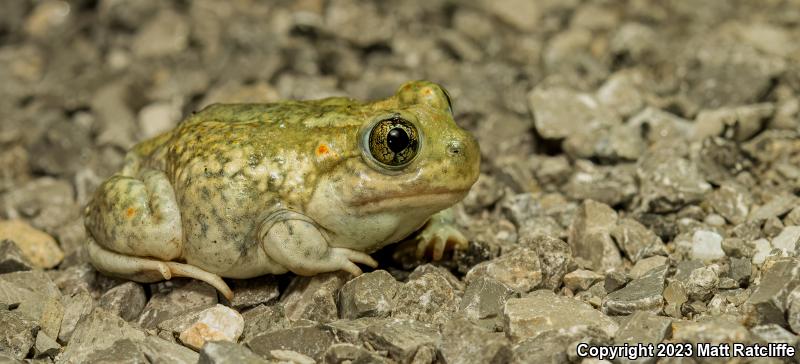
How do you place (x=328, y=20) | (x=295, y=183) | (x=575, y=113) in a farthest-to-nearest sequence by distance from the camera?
(x=328, y=20) → (x=575, y=113) → (x=295, y=183)

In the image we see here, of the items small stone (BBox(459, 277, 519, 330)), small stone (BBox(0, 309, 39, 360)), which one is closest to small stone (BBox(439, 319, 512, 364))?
small stone (BBox(459, 277, 519, 330))

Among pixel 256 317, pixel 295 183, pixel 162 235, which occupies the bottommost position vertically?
pixel 256 317

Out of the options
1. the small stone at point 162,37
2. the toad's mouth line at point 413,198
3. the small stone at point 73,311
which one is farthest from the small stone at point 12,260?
the small stone at point 162,37

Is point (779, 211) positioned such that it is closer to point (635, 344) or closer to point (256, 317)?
point (635, 344)

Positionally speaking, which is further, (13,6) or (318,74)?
(13,6)

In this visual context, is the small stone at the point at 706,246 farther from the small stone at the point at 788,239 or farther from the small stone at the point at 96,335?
the small stone at the point at 96,335

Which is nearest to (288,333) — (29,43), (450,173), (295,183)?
(295,183)
